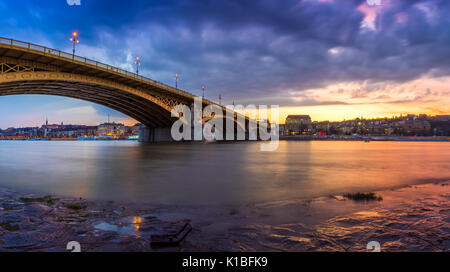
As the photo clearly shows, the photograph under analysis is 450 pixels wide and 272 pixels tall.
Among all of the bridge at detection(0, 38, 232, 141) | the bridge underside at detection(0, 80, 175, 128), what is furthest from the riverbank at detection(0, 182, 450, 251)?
the bridge underside at detection(0, 80, 175, 128)

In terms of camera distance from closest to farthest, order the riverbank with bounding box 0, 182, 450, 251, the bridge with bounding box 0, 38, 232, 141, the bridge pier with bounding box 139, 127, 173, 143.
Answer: the riverbank with bounding box 0, 182, 450, 251, the bridge with bounding box 0, 38, 232, 141, the bridge pier with bounding box 139, 127, 173, 143

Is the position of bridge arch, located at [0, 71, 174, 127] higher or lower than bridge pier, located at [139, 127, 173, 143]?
higher

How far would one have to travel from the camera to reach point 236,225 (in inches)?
228

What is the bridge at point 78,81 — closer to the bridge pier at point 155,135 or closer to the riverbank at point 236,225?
the bridge pier at point 155,135

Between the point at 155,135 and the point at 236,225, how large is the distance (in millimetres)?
90026

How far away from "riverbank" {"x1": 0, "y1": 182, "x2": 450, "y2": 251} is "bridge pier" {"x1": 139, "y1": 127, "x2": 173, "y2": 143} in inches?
3110

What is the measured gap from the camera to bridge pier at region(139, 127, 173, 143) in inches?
3409

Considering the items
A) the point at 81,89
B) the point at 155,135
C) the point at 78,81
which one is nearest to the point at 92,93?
the point at 81,89

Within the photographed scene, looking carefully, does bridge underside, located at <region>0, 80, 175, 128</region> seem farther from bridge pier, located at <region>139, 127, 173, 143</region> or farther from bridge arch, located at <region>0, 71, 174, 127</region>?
bridge pier, located at <region>139, 127, 173, 143</region>

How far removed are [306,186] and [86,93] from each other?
181 feet

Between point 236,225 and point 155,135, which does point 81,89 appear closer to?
point 155,135

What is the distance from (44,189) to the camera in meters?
11.2

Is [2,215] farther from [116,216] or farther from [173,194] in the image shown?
[173,194]

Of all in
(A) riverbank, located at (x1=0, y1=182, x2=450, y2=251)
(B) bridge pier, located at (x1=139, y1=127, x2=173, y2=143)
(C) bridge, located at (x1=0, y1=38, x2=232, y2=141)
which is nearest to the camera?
(A) riverbank, located at (x1=0, y1=182, x2=450, y2=251)
